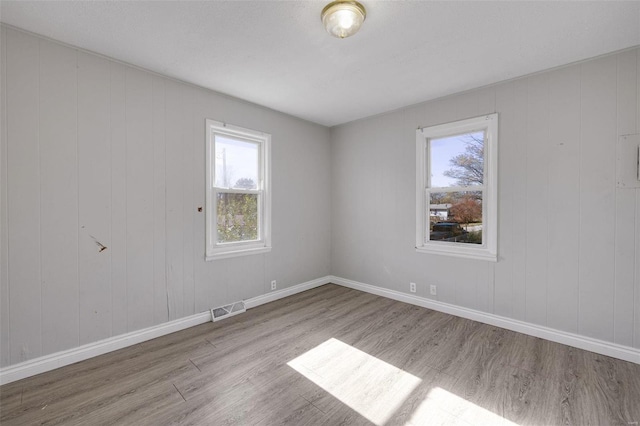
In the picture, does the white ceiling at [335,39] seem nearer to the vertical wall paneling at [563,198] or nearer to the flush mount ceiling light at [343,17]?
the flush mount ceiling light at [343,17]

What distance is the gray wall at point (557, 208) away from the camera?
93.1 inches

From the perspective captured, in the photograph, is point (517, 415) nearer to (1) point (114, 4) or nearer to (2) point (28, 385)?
(2) point (28, 385)

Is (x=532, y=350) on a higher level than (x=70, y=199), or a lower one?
lower

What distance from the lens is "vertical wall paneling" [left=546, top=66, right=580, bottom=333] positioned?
2568 mm

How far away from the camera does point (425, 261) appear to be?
3564 mm

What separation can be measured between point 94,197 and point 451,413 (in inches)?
127

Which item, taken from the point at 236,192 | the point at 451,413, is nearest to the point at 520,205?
the point at 451,413

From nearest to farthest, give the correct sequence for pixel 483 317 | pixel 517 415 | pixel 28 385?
pixel 517 415 → pixel 28 385 → pixel 483 317

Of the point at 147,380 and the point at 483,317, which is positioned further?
the point at 483,317

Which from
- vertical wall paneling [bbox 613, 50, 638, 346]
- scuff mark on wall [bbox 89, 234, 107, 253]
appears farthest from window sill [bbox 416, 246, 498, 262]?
scuff mark on wall [bbox 89, 234, 107, 253]

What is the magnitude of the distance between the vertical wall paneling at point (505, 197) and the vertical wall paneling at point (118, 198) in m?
3.80

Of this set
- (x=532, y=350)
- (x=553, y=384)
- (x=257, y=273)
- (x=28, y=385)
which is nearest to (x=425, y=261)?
(x=532, y=350)

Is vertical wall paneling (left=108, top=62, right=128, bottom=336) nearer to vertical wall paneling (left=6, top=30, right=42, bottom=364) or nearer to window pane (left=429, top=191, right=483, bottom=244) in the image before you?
vertical wall paneling (left=6, top=30, right=42, bottom=364)

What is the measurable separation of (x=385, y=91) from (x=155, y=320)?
3510 millimetres
